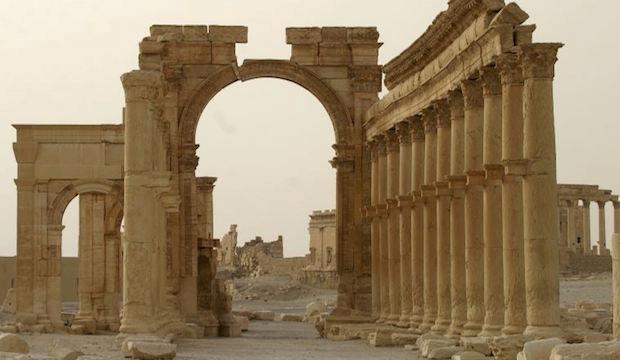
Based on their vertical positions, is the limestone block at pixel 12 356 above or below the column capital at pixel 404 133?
below

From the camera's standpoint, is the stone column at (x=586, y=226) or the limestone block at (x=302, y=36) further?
the stone column at (x=586, y=226)

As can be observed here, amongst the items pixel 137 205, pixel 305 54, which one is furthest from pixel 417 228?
pixel 305 54

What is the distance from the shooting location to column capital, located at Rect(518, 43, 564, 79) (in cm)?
2338

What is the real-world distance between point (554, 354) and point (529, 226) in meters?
5.95

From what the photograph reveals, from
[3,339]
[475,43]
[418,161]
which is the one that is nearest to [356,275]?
[418,161]

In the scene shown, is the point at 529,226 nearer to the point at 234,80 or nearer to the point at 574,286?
the point at 234,80

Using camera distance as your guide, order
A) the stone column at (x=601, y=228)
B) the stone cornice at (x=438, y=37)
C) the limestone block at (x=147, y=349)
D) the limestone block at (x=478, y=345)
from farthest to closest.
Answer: the stone column at (x=601, y=228) → the stone cornice at (x=438, y=37) → the limestone block at (x=478, y=345) → the limestone block at (x=147, y=349)

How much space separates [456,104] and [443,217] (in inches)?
107

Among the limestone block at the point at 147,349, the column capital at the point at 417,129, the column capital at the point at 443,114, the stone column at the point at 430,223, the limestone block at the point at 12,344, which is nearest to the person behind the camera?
the limestone block at the point at 147,349

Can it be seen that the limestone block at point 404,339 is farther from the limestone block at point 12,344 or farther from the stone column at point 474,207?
the limestone block at point 12,344

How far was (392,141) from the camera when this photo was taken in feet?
120

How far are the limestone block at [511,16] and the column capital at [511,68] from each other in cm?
74

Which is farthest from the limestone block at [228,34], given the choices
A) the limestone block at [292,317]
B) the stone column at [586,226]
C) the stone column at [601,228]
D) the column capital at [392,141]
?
the stone column at [601,228]

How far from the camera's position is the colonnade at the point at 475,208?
77.2 feet
